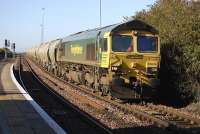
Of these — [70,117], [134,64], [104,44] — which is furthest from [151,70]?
[70,117]

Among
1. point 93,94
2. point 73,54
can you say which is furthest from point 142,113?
point 73,54

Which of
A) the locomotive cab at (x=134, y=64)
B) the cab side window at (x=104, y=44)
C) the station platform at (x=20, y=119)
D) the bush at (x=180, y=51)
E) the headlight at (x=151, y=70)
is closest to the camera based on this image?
the station platform at (x=20, y=119)

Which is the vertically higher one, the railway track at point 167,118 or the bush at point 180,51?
the bush at point 180,51

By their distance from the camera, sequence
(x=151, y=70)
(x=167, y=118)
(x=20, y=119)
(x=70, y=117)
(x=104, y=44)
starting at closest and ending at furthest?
(x=20, y=119) < (x=167, y=118) < (x=70, y=117) < (x=151, y=70) < (x=104, y=44)

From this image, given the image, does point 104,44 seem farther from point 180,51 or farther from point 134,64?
point 180,51

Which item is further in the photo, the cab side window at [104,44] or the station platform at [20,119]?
the cab side window at [104,44]

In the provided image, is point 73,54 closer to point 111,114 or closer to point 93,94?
point 93,94

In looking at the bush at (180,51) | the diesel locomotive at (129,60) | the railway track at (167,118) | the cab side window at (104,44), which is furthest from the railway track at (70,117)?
the bush at (180,51)

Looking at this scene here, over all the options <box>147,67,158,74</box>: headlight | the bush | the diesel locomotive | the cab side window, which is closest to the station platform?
the diesel locomotive

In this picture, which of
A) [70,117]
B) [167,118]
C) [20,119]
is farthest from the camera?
[70,117]

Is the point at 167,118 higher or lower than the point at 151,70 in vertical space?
lower

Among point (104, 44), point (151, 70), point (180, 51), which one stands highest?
point (104, 44)

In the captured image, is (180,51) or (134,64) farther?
(180,51)

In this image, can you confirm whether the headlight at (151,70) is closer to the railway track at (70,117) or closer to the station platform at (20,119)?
the railway track at (70,117)
